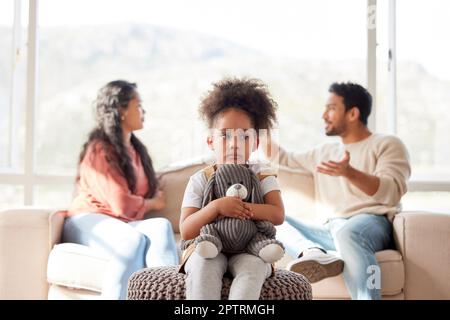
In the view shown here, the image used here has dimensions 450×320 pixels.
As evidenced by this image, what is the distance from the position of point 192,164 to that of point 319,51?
1438mm

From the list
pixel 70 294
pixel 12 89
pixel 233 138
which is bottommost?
pixel 70 294

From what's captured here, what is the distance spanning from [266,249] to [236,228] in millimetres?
60

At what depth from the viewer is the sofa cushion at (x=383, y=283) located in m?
2.23

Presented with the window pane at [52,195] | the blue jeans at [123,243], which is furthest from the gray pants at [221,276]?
the window pane at [52,195]

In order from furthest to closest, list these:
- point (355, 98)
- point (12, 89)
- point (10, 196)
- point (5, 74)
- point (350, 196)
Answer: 1. point (10, 196)
2. point (5, 74)
3. point (12, 89)
4. point (355, 98)
5. point (350, 196)

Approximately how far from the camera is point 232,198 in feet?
3.76

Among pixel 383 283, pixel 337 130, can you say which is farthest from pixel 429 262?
pixel 337 130

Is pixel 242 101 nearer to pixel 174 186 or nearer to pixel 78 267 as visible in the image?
pixel 78 267

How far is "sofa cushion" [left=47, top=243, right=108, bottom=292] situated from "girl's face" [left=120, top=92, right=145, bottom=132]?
0.42 m

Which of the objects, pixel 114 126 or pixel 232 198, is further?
pixel 114 126

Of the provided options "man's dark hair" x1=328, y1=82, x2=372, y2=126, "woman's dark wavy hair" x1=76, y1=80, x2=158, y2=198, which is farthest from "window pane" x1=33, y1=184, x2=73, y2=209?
"man's dark hair" x1=328, y1=82, x2=372, y2=126
